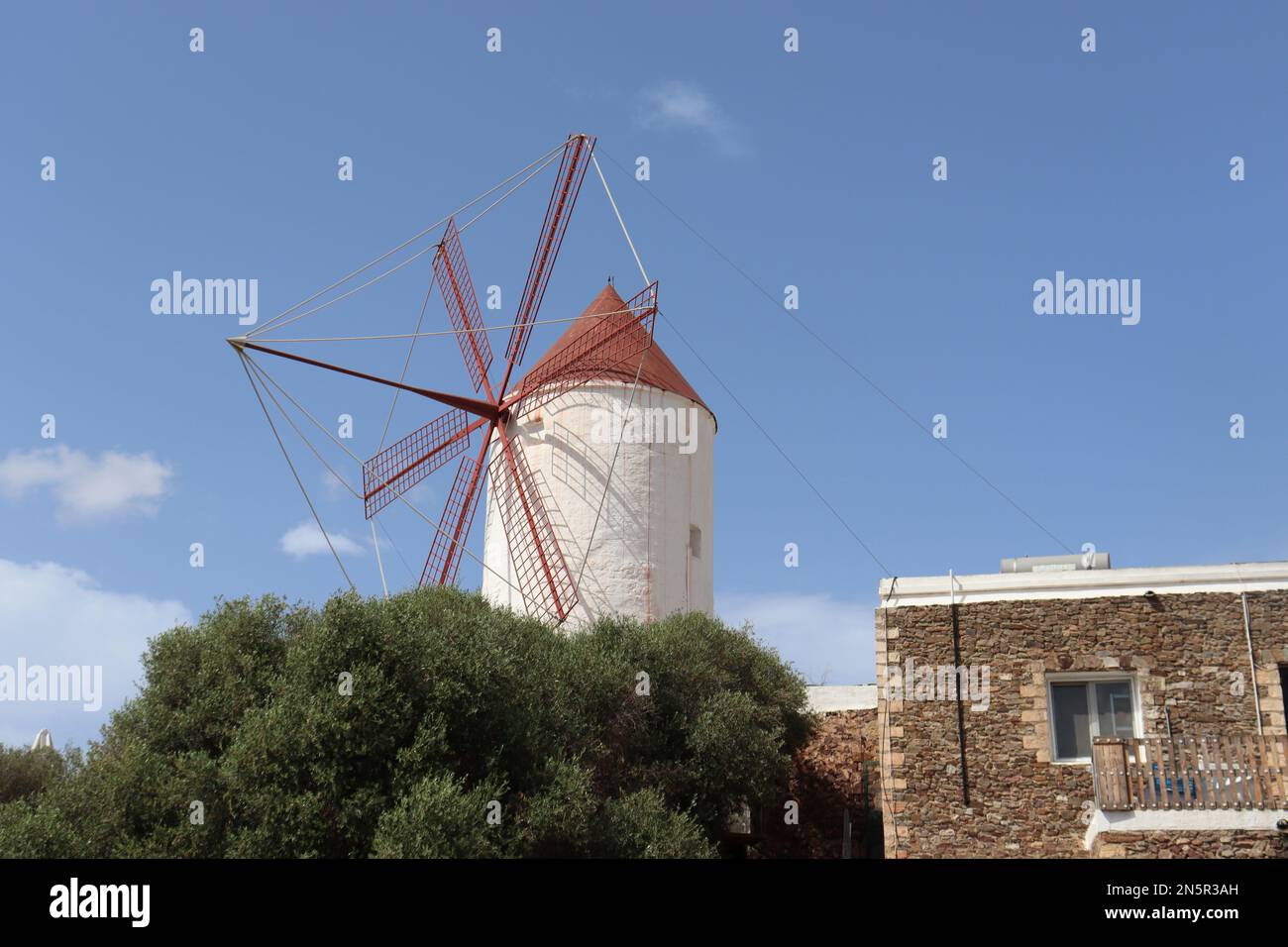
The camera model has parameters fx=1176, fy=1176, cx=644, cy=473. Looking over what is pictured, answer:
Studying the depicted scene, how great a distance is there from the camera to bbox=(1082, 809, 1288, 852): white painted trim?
13086 millimetres

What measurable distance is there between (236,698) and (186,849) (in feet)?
8.03

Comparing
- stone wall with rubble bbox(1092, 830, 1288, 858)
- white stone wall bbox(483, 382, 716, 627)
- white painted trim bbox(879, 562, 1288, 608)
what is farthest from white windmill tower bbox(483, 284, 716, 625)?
stone wall with rubble bbox(1092, 830, 1288, 858)

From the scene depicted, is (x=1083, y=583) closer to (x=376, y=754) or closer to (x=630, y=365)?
(x=376, y=754)

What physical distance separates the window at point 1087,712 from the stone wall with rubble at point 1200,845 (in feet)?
4.36

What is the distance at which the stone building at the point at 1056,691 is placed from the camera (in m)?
14.3

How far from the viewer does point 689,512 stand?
25.2 metres

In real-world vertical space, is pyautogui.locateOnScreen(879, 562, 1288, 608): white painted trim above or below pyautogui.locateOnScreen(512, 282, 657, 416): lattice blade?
below

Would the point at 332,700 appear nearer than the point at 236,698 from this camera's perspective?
Yes

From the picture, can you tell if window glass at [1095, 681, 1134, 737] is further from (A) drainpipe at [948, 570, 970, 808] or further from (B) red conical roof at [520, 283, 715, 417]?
(B) red conical roof at [520, 283, 715, 417]

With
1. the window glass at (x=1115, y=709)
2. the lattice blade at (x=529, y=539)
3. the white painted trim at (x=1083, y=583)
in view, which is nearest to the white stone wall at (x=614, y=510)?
the lattice blade at (x=529, y=539)

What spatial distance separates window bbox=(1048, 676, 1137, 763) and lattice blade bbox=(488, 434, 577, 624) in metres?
10.3

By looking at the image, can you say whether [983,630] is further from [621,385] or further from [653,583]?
[621,385]

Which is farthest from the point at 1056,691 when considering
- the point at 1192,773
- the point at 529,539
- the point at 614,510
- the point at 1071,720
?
the point at 529,539
